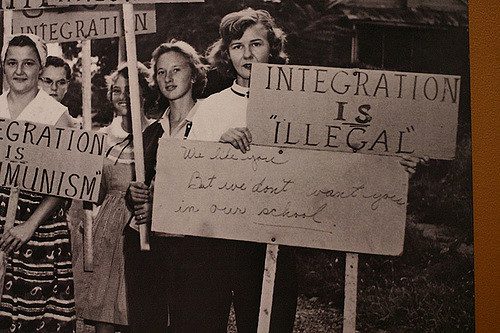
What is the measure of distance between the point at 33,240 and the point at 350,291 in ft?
3.19

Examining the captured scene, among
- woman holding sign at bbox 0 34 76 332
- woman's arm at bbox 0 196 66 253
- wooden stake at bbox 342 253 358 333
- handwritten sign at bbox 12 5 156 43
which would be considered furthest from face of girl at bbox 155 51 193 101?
wooden stake at bbox 342 253 358 333

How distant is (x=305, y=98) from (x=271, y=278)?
53 centimetres

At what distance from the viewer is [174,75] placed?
Answer: 1.92m

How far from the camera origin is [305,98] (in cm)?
185

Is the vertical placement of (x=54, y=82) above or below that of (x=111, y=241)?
above

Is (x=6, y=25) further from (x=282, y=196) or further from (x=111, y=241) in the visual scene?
(x=282, y=196)

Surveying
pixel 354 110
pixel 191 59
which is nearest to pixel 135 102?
pixel 191 59

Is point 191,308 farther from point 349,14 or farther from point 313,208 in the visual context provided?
point 349,14

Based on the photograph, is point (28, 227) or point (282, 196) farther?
point (28, 227)

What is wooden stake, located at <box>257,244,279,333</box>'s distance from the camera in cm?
185

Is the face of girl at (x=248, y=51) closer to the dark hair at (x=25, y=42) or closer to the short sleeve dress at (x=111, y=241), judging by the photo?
the short sleeve dress at (x=111, y=241)

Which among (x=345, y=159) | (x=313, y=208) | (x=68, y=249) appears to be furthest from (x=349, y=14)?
(x=68, y=249)

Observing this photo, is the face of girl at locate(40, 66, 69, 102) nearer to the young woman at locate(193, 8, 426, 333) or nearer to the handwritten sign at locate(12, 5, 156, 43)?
the handwritten sign at locate(12, 5, 156, 43)

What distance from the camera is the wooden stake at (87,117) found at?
1.95 meters
